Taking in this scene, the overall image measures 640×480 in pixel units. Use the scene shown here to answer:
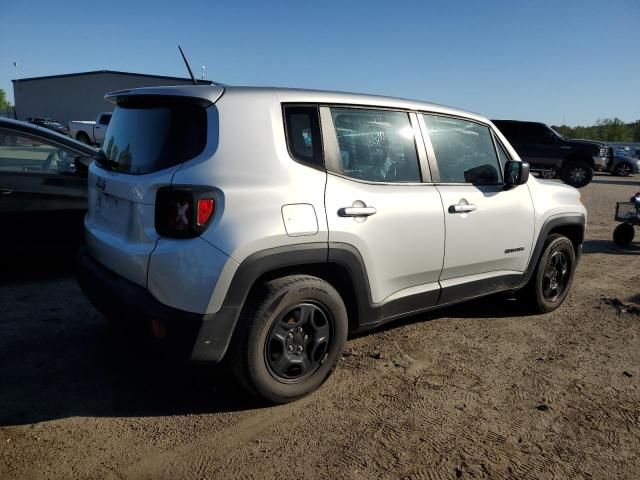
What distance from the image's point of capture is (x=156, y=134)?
2885 mm

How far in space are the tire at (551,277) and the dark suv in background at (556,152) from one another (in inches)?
544

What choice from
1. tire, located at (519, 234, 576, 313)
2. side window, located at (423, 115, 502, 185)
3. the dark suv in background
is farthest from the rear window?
the dark suv in background

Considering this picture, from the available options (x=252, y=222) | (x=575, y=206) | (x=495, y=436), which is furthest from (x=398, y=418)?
(x=575, y=206)

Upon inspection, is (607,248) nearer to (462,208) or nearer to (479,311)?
(479,311)

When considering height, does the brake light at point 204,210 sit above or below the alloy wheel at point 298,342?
above

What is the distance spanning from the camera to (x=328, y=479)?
238cm

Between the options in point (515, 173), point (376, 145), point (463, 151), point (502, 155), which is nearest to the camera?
point (376, 145)

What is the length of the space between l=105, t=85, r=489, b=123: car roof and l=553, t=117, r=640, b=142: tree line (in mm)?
69843

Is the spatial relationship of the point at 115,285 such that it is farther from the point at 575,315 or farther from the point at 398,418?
the point at 575,315

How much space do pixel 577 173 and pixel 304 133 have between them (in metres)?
17.4

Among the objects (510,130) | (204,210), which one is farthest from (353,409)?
(510,130)

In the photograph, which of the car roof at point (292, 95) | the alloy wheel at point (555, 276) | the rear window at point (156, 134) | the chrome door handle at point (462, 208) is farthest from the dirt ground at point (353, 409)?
the car roof at point (292, 95)

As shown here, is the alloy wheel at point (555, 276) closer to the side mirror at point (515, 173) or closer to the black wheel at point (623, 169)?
the side mirror at point (515, 173)

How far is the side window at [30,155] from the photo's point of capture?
15.8 ft
